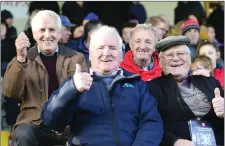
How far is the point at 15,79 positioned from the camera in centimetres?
521

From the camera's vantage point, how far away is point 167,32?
28.4 ft

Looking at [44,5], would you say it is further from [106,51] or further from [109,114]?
[109,114]

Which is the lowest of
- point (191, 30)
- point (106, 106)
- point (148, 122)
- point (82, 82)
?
point (148, 122)

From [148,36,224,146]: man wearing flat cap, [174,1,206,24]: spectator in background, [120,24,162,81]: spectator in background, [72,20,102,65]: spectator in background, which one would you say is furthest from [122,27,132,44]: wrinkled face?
[148,36,224,146]: man wearing flat cap

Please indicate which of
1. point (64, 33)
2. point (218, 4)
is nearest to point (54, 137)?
point (64, 33)

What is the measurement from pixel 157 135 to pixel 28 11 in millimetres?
5032

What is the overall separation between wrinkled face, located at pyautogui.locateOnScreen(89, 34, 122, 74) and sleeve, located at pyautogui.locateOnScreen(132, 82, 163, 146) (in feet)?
0.95

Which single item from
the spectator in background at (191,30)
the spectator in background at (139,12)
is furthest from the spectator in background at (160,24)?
the spectator in background at (139,12)

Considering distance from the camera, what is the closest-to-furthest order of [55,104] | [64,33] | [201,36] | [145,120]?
[55,104] → [145,120] → [64,33] → [201,36]

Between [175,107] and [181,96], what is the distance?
0.12 meters

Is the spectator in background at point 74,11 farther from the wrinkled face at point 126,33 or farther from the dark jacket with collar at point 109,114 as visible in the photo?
the dark jacket with collar at point 109,114

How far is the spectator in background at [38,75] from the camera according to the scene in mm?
5148

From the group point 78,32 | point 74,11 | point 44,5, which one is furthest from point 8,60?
point 74,11

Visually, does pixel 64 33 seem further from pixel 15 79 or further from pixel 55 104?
pixel 55 104
